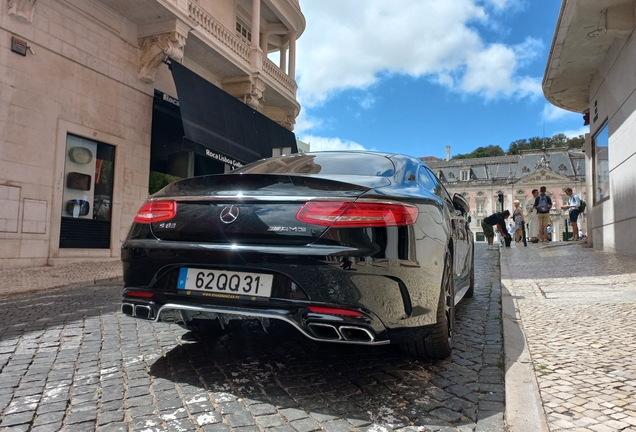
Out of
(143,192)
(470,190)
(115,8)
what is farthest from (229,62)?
(470,190)

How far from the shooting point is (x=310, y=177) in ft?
8.81

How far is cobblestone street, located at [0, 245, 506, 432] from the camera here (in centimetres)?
221

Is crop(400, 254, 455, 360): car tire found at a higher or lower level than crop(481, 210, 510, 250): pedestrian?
lower

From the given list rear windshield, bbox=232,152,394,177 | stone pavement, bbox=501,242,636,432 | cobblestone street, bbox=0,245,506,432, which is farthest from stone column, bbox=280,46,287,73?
cobblestone street, bbox=0,245,506,432

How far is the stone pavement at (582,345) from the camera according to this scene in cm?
228

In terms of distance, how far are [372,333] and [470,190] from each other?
273 feet

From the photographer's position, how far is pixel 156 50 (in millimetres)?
11812

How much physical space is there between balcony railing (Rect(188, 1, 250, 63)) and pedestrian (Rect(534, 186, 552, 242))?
10858 mm

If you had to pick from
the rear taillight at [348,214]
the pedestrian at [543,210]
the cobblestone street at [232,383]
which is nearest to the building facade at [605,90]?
the pedestrian at [543,210]

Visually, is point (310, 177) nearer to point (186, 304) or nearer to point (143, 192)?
point (186, 304)

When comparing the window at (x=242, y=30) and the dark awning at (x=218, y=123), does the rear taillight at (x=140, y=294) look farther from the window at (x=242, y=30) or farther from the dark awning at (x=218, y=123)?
the window at (x=242, y=30)

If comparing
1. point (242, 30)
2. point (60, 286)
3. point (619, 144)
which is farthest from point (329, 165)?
point (242, 30)

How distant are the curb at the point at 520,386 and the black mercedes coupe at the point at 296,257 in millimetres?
514

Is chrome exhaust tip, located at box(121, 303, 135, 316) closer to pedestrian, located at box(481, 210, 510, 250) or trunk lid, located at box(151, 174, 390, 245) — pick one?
trunk lid, located at box(151, 174, 390, 245)
